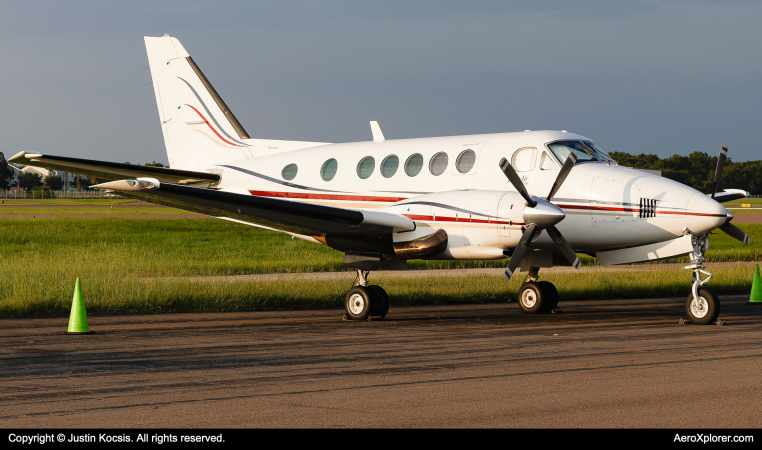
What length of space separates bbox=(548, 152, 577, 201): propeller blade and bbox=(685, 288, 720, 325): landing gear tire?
105 inches

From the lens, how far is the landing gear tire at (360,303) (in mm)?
13180

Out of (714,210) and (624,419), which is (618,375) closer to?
(624,419)

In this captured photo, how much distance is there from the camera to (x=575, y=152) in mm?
12516

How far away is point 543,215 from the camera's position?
38.1ft

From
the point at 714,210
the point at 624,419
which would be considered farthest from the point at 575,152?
the point at 624,419

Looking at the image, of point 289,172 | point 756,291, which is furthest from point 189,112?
point 756,291

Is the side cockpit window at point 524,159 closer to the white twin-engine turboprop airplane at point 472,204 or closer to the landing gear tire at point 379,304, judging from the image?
the white twin-engine turboprop airplane at point 472,204

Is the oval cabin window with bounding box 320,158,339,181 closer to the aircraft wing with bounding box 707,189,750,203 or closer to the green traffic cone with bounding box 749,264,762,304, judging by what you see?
the aircraft wing with bounding box 707,189,750,203

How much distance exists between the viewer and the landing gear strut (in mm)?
11828

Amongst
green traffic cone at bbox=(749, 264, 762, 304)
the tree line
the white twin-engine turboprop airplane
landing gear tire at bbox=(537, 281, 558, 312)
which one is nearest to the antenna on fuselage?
the white twin-engine turboprop airplane

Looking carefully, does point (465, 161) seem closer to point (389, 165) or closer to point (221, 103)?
point (389, 165)

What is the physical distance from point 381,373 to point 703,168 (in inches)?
4162
